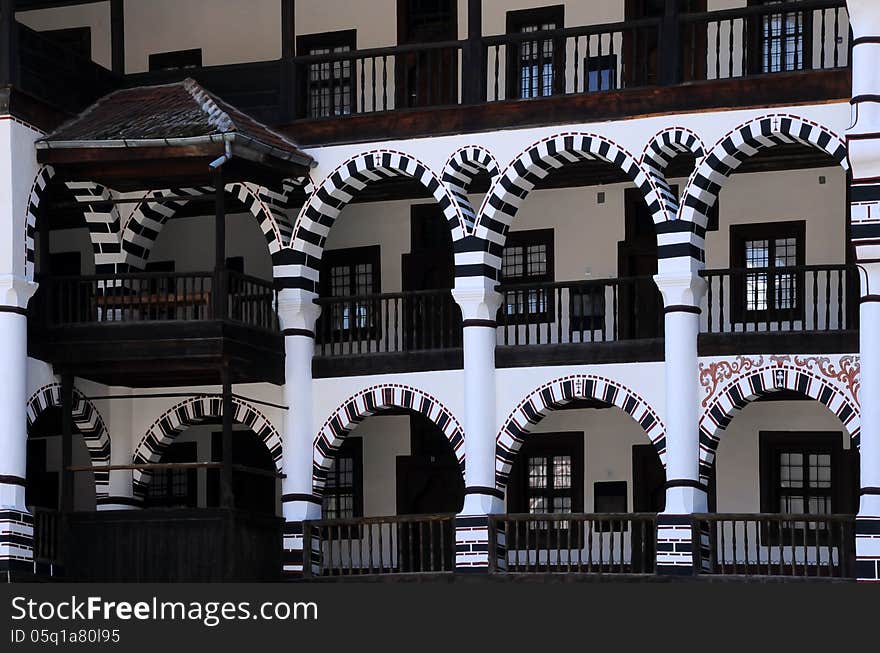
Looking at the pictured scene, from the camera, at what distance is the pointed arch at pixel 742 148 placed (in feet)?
95.4

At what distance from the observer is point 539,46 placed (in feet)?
104

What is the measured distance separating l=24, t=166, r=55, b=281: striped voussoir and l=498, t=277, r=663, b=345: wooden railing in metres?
5.02

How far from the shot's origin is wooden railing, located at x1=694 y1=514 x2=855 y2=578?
28391 mm

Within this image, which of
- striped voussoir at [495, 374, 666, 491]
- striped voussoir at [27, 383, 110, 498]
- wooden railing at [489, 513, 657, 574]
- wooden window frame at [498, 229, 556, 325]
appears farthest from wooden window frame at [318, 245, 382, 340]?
wooden railing at [489, 513, 657, 574]

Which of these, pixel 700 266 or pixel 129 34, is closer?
pixel 700 266

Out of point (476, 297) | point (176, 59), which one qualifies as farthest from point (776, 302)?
point (176, 59)

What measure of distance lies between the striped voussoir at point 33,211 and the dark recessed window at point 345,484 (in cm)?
456

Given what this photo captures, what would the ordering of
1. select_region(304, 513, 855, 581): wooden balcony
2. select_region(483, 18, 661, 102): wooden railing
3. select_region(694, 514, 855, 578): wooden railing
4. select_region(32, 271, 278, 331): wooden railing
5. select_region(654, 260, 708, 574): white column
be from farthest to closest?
select_region(483, 18, 661, 102): wooden railing
select_region(32, 271, 278, 331): wooden railing
select_region(654, 260, 708, 574): white column
select_region(304, 513, 855, 581): wooden balcony
select_region(694, 514, 855, 578): wooden railing

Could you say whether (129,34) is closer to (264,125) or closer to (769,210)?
(264,125)

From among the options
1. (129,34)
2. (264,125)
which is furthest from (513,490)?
(129,34)

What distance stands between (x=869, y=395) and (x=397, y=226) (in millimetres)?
6795

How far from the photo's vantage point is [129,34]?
33719mm

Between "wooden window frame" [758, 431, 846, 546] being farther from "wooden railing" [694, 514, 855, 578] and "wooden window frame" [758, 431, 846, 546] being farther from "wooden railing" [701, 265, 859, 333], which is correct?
"wooden railing" [701, 265, 859, 333]

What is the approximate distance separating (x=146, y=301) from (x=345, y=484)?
376 centimetres
